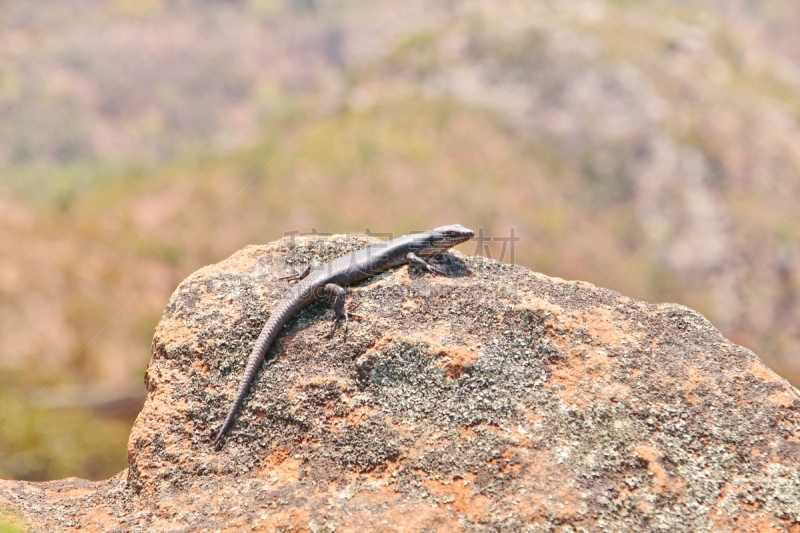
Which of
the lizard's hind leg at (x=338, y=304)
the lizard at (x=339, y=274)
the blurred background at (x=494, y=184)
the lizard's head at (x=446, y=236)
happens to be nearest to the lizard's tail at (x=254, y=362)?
the lizard at (x=339, y=274)

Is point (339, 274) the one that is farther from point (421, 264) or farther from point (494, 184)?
point (494, 184)

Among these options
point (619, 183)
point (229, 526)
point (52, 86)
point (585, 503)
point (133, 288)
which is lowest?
point (229, 526)

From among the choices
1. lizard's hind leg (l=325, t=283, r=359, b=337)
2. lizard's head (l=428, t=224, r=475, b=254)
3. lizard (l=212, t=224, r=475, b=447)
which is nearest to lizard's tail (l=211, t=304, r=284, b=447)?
lizard (l=212, t=224, r=475, b=447)

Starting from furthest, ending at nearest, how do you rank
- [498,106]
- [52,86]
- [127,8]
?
[127,8]
[52,86]
[498,106]

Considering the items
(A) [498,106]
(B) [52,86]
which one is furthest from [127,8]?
(A) [498,106]

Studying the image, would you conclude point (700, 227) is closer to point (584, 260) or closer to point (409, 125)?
point (584, 260)

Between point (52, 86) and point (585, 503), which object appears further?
point (52, 86)

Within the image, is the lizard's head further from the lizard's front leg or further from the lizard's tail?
the lizard's tail

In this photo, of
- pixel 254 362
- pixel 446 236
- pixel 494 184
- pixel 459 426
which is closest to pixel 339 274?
pixel 254 362

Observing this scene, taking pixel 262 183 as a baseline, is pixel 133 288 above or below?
below
